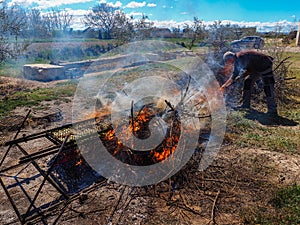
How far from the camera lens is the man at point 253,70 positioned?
660 centimetres

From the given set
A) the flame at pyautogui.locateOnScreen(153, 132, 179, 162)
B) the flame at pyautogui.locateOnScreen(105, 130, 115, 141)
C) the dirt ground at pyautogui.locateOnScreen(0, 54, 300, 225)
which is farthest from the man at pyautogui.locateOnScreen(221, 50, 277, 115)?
the flame at pyautogui.locateOnScreen(105, 130, 115, 141)

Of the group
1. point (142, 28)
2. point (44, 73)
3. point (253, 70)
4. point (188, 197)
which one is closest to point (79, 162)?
point (188, 197)

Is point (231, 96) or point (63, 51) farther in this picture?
point (63, 51)

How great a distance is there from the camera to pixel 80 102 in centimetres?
907

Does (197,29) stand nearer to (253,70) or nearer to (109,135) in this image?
(253,70)

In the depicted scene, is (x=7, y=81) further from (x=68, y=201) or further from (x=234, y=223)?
(x=234, y=223)

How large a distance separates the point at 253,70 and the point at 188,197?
4740 millimetres

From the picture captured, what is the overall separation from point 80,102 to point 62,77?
216 inches

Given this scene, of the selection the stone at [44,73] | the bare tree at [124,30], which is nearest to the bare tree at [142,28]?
the bare tree at [124,30]

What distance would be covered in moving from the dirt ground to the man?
276cm

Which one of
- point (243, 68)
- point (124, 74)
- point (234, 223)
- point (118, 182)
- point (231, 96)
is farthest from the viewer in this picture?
point (124, 74)

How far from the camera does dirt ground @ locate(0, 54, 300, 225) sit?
10.5 feet

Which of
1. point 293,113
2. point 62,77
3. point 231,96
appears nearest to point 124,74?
point 62,77

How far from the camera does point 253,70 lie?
681 cm
